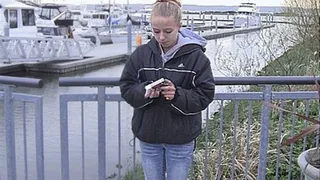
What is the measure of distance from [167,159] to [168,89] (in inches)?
22.1

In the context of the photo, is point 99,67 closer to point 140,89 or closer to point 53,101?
point 53,101

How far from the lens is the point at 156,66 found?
117 inches

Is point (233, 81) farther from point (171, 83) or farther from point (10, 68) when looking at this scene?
point (10, 68)

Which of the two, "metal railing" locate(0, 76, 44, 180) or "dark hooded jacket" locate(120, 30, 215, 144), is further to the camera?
"metal railing" locate(0, 76, 44, 180)

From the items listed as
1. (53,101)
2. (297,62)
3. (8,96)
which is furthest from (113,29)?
(8,96)

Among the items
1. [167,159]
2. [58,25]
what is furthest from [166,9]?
[58,25]

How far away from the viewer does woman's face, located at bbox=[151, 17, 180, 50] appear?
2.84 m

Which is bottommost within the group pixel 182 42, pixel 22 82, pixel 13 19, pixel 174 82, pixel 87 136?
pixel 87 136

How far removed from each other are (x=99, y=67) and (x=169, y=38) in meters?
20.6

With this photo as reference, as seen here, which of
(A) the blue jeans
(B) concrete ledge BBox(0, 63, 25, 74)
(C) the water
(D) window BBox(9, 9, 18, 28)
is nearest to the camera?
(A) the blue jeans

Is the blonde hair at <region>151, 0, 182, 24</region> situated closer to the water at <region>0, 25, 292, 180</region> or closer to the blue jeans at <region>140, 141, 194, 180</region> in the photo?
the blue jeans at <region>140, 141, 194, 180</region>

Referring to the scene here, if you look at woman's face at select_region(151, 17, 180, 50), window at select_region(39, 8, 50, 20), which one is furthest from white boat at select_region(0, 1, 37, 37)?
woman's face at select_region(151, 17, 180, 50)

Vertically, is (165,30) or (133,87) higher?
(165,30)

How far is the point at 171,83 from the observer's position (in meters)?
2.82
